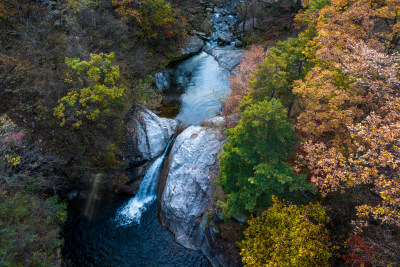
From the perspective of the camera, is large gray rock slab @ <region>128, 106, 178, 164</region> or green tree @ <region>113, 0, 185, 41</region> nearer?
large gray rock slab @ <region>128, 106, 178, 164</region>

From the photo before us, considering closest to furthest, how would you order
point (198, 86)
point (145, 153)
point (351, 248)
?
point (351, 248) → point (145, 153) → point (198, 86)

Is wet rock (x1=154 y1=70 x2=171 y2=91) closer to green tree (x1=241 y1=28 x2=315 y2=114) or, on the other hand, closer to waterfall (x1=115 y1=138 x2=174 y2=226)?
waterfall (x1=115 y1=138 x2=174 y2=226)

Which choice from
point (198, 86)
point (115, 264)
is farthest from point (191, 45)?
point (115, 264)

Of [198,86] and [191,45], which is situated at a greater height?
[191,45]

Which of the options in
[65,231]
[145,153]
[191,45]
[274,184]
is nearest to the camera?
[274,184]

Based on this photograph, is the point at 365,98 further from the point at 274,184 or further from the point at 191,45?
the point at 191,45

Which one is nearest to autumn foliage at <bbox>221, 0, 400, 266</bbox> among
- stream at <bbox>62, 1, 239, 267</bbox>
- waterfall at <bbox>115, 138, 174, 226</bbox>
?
stream at <bbox>62, 1, 239, 267</bbox>
